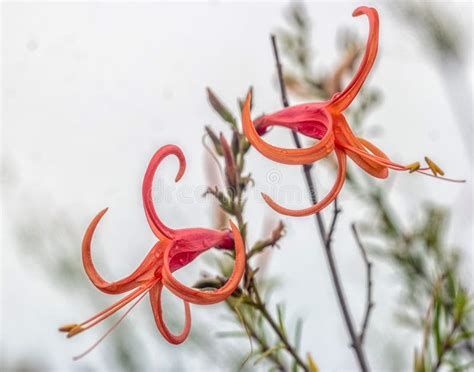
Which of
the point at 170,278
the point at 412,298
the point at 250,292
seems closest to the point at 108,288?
the point at 170,278

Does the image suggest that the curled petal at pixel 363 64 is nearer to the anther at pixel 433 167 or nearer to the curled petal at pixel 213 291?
the anther at pixel 433 167

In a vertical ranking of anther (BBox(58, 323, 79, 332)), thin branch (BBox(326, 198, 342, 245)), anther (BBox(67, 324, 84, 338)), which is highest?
anther (BBox(58, 323, 79, 332))

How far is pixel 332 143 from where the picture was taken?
0.80 meters

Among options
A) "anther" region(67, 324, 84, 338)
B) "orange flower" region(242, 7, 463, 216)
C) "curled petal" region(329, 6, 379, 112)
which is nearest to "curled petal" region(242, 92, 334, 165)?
"orange flower" region(242, 7, 463, 216)

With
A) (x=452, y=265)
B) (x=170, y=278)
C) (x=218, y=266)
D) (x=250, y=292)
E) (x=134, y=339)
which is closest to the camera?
(x=170, y=278)

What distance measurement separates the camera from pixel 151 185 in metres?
0.78

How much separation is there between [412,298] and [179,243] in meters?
0.66

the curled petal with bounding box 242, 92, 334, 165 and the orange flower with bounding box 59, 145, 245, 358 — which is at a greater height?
the curled petal with bounding box 242, 92, 334, 165

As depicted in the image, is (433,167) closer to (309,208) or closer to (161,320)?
(309,208)

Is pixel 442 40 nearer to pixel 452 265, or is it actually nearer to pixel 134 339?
pixel 452 265

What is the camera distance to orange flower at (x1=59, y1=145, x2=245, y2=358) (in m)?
0.73

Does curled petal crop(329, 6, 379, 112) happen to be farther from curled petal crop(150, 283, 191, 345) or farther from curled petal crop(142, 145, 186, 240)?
curled petal crop(150, 283, 191, 345)

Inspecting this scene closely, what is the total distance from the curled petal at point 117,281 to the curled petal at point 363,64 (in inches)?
11.9

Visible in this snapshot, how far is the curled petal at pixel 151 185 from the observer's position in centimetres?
77
